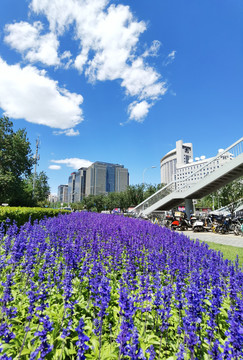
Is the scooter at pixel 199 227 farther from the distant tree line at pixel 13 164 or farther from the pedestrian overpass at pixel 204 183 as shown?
the distant tree line at pixel 13 164

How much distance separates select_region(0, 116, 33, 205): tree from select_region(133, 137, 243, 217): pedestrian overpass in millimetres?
17964

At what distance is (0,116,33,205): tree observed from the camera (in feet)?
89.3

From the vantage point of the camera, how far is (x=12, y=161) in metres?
30.1

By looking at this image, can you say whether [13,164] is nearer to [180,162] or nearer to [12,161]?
[12,161]

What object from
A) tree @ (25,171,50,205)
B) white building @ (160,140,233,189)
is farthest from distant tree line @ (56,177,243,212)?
white building @ (160,140,233,189)

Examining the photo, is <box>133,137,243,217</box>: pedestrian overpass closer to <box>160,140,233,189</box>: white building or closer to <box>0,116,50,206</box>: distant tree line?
<box>0,116,50,206</box>: distant tree line

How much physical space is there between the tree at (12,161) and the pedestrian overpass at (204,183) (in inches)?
707

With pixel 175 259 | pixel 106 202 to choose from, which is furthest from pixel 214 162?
pixel 106 202

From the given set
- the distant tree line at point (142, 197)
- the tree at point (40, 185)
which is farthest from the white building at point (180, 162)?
the tree at point (40, 185)

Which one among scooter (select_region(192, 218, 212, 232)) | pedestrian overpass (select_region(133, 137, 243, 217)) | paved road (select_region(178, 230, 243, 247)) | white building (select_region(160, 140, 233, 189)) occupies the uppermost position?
white building (select_region(160, 140, 233, 189))

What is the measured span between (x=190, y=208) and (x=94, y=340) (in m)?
21.4

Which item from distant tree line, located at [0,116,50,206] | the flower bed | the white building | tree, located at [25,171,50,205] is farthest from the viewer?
the white building

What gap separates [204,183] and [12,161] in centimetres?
2698

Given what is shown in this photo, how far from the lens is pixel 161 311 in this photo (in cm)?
244
